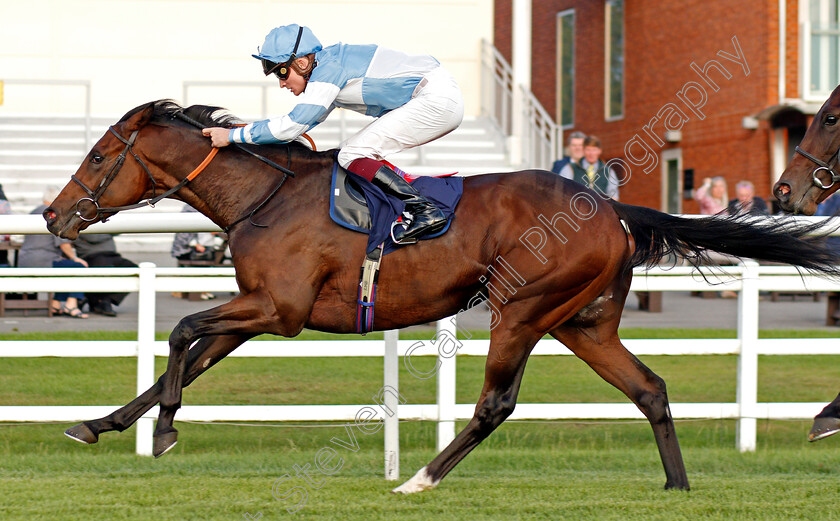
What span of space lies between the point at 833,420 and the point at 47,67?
506 inches

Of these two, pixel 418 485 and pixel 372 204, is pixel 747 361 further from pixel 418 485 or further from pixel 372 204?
pixel 372 204

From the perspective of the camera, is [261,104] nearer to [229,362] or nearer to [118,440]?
[229,362]

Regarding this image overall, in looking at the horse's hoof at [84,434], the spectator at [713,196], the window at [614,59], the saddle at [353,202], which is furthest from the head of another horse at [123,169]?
the window at [614,59]

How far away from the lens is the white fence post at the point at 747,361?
5.81 m

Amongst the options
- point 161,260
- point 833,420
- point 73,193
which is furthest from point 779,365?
point 161,260

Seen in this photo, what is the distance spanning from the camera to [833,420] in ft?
15.3

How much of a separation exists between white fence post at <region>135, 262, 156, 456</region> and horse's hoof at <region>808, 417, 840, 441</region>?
319 centimetres

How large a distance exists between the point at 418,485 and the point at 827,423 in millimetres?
1807

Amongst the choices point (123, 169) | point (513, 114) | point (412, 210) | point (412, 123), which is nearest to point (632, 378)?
point (412, 210)

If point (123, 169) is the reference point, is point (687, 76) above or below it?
above

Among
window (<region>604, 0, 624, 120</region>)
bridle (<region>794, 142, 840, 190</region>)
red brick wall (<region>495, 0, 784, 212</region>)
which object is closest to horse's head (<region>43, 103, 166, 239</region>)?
bridle (<region>794, 142, 840, 190</region>)

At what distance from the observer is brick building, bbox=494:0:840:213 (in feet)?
55.8

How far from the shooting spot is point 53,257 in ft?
31.8

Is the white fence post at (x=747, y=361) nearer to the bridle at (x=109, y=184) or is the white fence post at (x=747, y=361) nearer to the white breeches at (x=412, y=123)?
the white breeches at (x=412, y=123)
